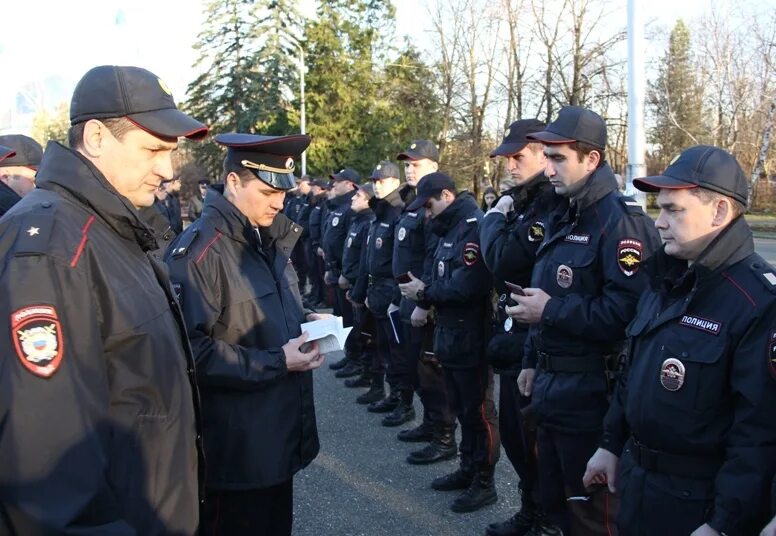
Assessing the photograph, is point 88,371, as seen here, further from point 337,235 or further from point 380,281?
point 337,235

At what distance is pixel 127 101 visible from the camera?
1.96 metres

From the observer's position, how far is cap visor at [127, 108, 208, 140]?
1.98 metres

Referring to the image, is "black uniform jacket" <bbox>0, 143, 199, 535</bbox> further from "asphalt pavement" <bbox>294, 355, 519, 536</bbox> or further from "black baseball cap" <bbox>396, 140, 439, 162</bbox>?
"black baseball cap" <bbox>396, 140, 439, 162</bbox>

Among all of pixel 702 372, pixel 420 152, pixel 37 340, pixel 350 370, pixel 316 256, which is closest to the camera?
pixel 37 340

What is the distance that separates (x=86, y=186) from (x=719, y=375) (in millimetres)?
2188

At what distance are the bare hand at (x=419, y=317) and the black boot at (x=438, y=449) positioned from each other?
915mm

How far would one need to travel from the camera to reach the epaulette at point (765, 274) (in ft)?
7.97

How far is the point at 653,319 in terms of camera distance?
2.74 m

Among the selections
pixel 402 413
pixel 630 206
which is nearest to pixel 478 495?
pixel 402 413

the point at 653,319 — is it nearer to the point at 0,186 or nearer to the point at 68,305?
the point at 68,305

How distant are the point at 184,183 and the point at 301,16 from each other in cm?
1185

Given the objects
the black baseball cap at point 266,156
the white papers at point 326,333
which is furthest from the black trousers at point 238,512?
the black baseball cap at point 266,156

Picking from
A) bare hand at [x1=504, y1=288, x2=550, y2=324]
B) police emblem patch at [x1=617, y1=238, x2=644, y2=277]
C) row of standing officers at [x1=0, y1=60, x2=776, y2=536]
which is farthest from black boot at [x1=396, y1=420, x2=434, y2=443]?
police emblem patch at [x1=617, y1=238, x2=644, y2=277]

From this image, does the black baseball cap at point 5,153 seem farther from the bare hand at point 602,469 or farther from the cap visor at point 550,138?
the bare hand at point 602,469
